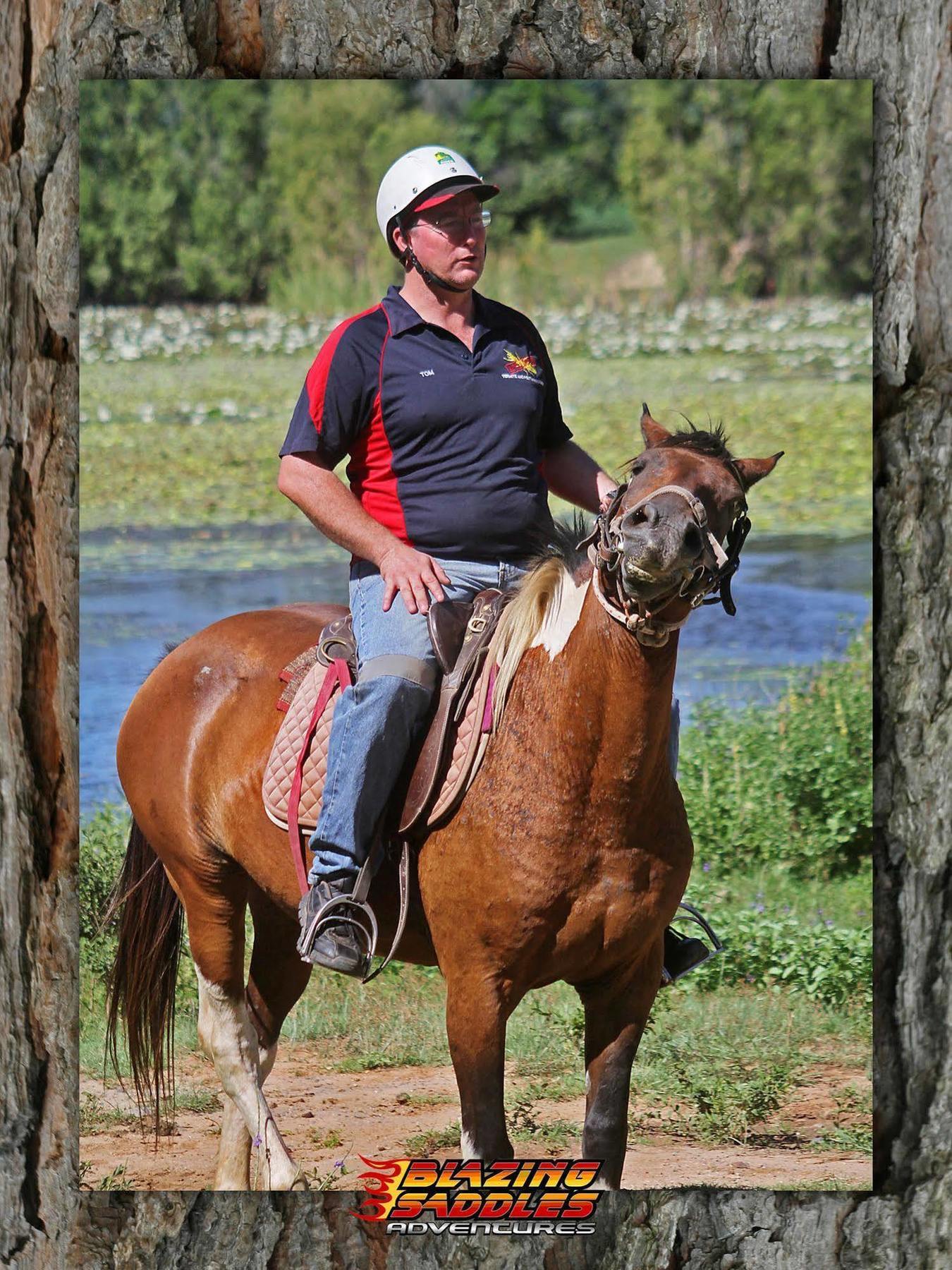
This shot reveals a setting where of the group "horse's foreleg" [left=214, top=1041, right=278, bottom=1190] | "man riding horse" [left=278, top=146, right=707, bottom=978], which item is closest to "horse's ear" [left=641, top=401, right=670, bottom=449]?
"man riding horse" [left=278, top=146, right=707, bottom=978]

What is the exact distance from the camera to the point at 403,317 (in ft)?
11.5

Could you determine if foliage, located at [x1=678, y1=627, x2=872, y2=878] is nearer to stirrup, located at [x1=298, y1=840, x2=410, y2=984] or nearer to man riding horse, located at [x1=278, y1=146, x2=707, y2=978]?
man riding horse, located at [x1=278, y1=146, x2=707, y2=978]

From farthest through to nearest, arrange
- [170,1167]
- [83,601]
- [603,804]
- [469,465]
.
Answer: [83,601] → [170,1167] → [469,465] → [603,804]

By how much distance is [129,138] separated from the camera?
4.15 metres

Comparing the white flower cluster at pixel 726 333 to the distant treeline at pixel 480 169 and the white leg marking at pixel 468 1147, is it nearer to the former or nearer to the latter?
the distant treeline at pixel 480 169

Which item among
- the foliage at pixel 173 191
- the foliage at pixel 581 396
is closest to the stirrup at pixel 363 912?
the foliage at pixel 173 191

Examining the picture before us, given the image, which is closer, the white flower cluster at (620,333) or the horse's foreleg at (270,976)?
the horse's foreleg at (270,976)

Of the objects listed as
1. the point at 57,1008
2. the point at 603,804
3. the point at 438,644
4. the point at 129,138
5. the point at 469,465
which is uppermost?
the point at 129,138

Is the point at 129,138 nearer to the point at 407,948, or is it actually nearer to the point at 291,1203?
the point at 407,948

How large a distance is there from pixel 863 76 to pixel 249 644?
209 cm

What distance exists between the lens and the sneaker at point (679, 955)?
12.1 feet

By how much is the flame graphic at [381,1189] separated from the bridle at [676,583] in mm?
1486

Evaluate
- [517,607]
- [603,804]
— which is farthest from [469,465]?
[603,804]

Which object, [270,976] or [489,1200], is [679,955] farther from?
[270,976]
